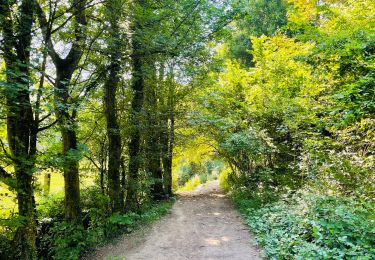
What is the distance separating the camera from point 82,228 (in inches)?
245

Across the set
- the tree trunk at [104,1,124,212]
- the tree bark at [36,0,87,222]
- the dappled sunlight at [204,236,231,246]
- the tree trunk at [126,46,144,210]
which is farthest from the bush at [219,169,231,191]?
the tree bark at [36,0,87,222]

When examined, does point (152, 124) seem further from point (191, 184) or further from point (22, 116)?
point (191, 184)

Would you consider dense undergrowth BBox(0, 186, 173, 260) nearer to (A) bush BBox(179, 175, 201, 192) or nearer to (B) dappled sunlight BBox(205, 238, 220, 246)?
(B) dappled sunlight BBox(205, 238, 220, 246)

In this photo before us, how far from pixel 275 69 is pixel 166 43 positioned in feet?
16.7

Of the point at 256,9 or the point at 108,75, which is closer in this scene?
the point at 108,75

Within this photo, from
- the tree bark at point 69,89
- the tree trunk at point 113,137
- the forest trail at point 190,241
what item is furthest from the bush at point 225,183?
the tree bark at point 69,89

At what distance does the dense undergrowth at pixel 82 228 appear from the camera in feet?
18.9

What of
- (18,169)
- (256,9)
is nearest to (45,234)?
(18,169)

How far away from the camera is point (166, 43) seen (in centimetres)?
566

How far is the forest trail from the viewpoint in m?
4.97

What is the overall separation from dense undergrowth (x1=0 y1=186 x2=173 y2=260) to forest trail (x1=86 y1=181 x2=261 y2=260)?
0.40m

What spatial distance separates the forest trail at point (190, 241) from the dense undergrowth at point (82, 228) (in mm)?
401

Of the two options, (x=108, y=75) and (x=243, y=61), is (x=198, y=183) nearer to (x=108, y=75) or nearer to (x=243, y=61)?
(x=243, y=61)

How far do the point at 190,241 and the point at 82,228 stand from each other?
8.47 ft
